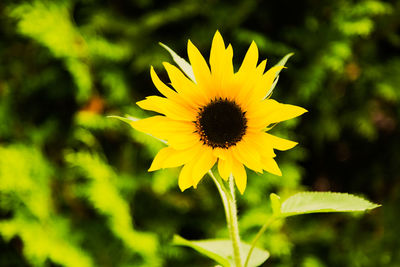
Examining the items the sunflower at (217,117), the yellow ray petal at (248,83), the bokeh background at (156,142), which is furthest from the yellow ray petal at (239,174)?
the bokeh background at (156,142)

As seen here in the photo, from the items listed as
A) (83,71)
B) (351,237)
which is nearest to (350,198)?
(351,237)

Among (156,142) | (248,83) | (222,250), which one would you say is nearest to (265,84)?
(248,83)

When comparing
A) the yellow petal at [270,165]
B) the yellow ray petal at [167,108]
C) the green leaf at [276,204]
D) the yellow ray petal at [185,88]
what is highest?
the yellow ray petal at [185,88]

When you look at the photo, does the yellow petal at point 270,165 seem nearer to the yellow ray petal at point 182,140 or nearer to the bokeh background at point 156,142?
the yellow ray petal at point 182,140

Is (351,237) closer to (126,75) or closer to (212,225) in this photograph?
(212,225)

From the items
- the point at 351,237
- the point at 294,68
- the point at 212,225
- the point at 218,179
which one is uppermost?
the point at 294,68

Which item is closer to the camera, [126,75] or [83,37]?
[83,37]

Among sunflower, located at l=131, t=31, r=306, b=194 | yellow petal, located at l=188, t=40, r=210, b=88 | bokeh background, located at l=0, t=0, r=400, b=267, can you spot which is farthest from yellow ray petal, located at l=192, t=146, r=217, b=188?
bokeh background, located at l=0, t=0, r=400, b=267

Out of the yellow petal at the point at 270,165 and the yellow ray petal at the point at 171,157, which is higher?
the yellow petal at the point at 270,165
